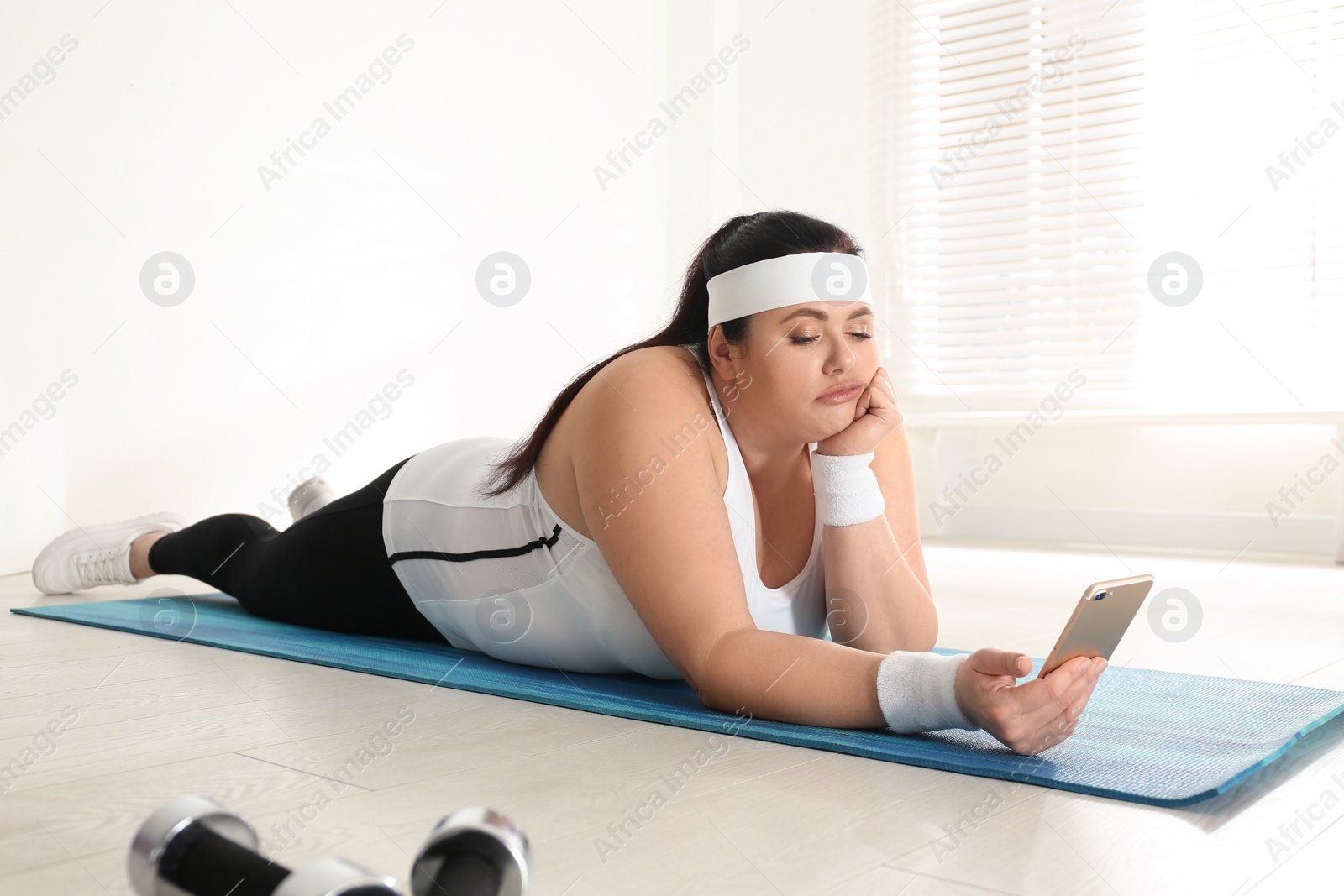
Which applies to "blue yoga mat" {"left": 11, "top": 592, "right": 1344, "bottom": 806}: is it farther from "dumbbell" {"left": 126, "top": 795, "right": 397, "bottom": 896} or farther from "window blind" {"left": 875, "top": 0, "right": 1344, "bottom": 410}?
"window blind" {"left": 875, "top": 0, "right": 1344, "bottom": 410}

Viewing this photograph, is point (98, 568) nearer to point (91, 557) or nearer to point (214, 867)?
point (91, 557)

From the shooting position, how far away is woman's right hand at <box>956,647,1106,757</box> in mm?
1049

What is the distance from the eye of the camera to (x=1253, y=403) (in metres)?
3.72

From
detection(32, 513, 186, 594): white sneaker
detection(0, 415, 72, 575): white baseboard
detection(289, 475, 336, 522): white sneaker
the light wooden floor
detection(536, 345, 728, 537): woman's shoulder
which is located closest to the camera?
the light wooden floor

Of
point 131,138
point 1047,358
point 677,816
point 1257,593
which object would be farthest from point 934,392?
point 677,816

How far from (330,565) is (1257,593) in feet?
6.88

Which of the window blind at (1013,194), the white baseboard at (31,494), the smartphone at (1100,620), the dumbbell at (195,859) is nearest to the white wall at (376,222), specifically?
the white baseboard at (31,494)

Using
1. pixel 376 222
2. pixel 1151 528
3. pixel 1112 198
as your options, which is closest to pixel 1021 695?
pixel 376 222

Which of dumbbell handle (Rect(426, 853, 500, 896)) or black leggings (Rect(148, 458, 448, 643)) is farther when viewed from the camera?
black leggings (Rect(148, 458, 448, 643))

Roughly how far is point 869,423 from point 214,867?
3.27 ft

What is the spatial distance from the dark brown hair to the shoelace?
1.11 m

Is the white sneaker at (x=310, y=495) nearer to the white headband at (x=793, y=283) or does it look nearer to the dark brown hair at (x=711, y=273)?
the dark brown hair at (x=711, y=273)

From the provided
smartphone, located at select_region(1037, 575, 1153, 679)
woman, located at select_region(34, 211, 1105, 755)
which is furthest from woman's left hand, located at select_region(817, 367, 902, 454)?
smartphone, located at select_region(1037, 575, 1153, 679)

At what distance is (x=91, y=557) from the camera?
7.66 feet
